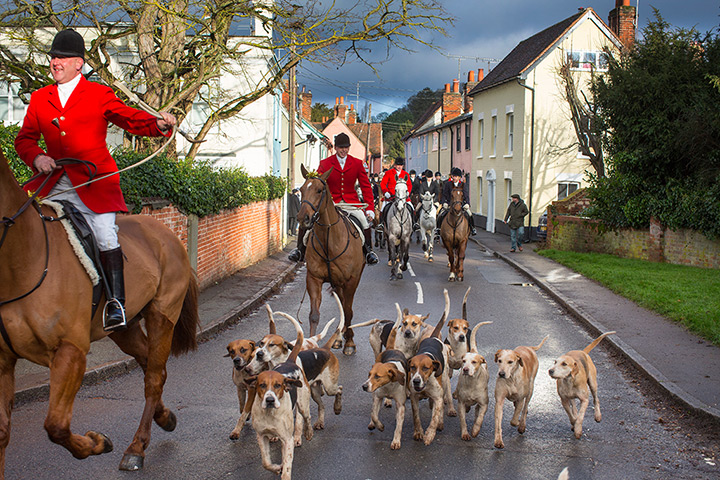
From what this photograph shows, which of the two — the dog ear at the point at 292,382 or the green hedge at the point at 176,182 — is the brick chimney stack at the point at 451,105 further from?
the dog ear at the point at 292,382

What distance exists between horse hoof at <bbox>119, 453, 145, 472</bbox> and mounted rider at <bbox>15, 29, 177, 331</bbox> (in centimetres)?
98

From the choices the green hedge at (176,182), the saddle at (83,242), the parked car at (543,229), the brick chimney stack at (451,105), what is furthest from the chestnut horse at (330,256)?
the brick chimney stack at (451,105)

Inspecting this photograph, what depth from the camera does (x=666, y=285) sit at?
14.4 m

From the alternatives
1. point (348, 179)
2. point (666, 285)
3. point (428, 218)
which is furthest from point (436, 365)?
point (428, 218)

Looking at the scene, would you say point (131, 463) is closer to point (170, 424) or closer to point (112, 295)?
point (170, 424)

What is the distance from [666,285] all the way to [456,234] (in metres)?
5.21

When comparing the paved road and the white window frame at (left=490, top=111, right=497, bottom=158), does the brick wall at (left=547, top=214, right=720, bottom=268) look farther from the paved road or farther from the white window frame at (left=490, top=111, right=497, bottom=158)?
the white window frame at (left=490, top=111, right=497, bottom=158)

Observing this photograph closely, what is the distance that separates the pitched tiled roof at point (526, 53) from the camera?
3262 centimetres

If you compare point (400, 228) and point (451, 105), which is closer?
point (400, 228)

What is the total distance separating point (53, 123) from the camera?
16.9 ft

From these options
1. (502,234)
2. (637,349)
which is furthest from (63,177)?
(502,234)

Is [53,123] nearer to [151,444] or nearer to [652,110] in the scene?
[151,444]

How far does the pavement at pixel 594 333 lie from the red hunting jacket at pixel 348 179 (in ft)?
9.00

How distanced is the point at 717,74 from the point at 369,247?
12816mm
